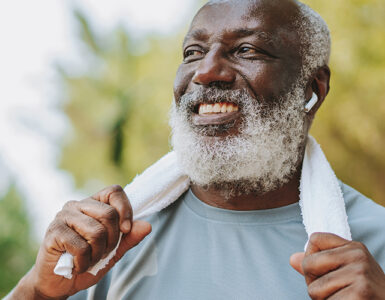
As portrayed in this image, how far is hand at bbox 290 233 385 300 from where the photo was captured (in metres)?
1.16

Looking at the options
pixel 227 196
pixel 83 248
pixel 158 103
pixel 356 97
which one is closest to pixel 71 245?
pixel 83 248

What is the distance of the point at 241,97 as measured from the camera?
183 centimetres

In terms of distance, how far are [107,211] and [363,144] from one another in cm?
489

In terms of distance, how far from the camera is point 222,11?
1.98 m

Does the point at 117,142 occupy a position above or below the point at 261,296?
below

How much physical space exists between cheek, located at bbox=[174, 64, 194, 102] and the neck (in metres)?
0.48

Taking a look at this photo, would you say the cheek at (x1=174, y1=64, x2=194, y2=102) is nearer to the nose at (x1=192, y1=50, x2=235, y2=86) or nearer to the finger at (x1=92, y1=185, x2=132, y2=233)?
the nose at (x1=192, y1=50, x2=235, y2=86)

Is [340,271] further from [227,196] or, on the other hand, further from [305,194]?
[227,196]

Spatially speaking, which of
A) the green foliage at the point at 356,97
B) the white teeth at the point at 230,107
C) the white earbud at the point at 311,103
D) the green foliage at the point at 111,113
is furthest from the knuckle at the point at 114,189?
the green foliage at the point at 111,113

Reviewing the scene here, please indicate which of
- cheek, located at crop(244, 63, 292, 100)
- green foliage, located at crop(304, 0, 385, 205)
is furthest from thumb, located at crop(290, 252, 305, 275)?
green foliage, located at crop(304, 0, 385, 205)

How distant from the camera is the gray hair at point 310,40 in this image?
2.04 m

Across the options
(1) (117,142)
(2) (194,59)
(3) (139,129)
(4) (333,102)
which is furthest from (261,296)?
(1) (117,142)

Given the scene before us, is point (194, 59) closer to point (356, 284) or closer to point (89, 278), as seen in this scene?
point (89, 278)

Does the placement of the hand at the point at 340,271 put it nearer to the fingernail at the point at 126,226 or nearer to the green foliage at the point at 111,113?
the fingernail at the point at 126,226
